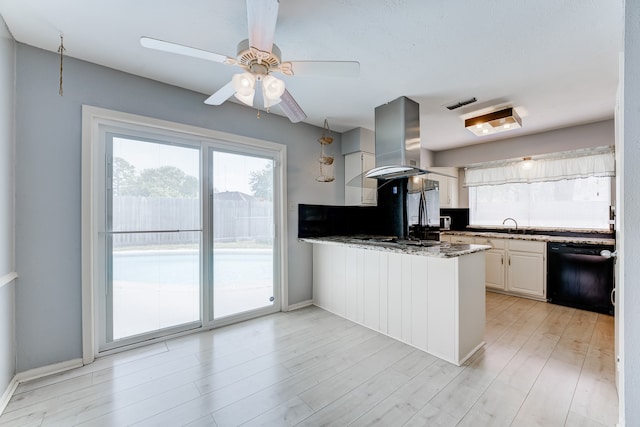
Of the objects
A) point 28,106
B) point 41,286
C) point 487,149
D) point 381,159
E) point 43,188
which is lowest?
point 41,286

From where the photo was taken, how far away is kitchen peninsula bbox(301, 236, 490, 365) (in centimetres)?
212

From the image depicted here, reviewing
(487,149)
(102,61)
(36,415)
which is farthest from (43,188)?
(487,149)

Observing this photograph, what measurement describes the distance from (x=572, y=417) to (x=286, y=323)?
228 cm

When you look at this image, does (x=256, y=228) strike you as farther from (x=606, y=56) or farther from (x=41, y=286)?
(x=606, y=56)

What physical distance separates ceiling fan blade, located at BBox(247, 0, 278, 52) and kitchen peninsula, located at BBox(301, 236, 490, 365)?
1.82 metres

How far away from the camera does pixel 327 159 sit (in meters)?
3.13

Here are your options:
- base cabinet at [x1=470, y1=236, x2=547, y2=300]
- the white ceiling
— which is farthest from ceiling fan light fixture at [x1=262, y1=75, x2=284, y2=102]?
base cabinet at [x1=470, y1=236, x2=547, y2=300]

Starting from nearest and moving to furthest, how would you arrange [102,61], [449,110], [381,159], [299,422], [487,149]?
[299,422]
[102,61]
[381,159]
[449,110]
[487,149]

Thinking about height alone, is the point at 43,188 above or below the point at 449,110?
below

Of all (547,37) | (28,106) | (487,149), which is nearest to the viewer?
(547,37)

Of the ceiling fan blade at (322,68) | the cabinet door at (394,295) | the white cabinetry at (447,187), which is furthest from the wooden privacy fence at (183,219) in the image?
the white cabinetry at (447,187)

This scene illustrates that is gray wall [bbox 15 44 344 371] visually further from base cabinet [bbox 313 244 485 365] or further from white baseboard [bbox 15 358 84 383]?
base cabinet [bbox 313 244 485 365]

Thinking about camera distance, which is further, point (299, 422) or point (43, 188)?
point (43, 188)

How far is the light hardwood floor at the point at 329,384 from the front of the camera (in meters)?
1.56
